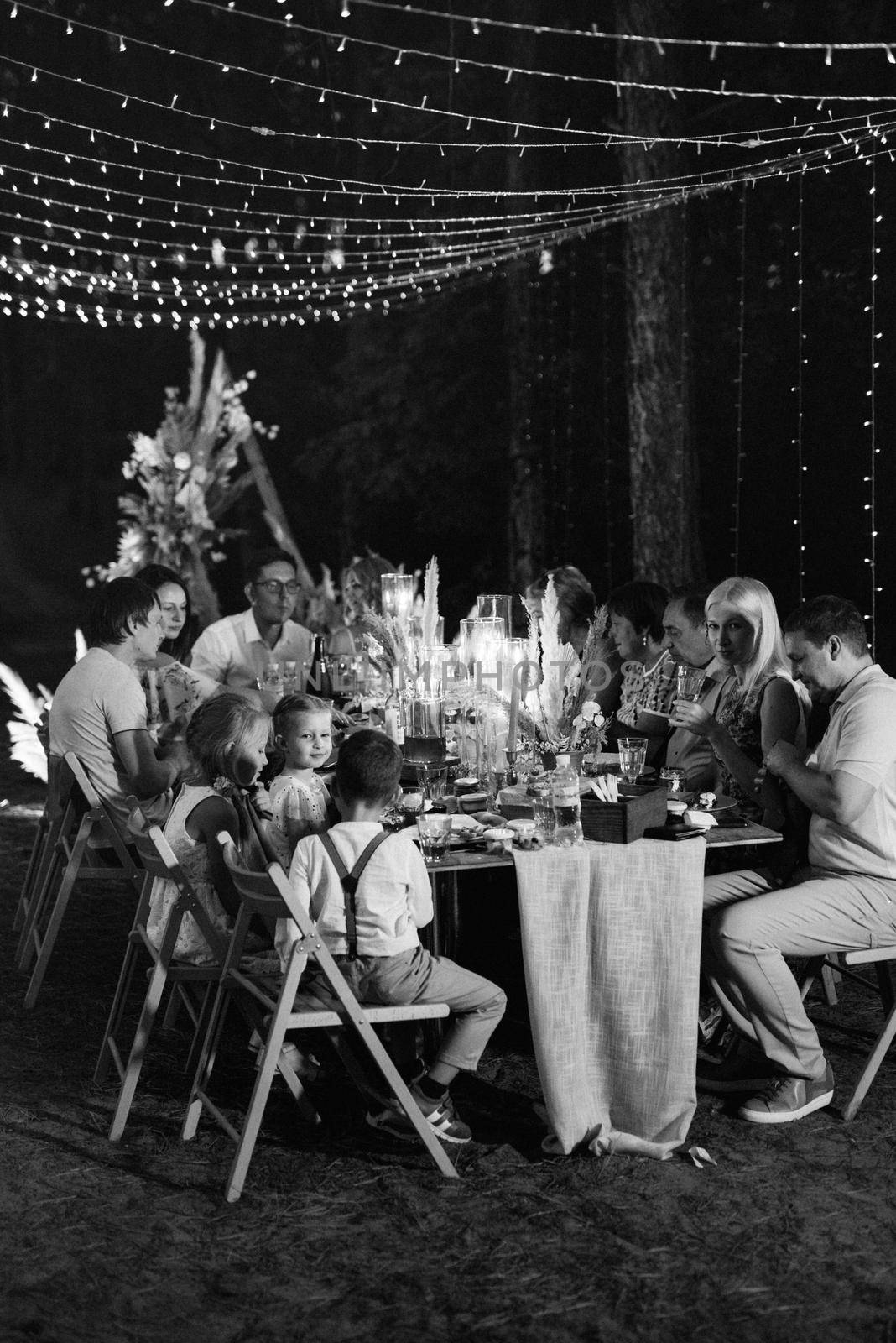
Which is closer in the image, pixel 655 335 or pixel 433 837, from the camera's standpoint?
pixel 433 837

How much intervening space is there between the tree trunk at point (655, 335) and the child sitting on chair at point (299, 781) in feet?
22.0

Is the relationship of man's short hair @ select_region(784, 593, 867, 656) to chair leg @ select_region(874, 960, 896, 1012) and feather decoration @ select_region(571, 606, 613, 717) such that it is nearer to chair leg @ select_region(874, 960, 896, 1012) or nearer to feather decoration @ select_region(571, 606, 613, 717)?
feather decoration @ select_region(571, 606, 613, 717)

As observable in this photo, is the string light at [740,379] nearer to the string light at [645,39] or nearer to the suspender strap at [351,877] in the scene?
the string light at [645,39]

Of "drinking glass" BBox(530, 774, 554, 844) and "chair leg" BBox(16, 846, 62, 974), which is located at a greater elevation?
"drinking glass" BBox(530, 774, 554, 844)

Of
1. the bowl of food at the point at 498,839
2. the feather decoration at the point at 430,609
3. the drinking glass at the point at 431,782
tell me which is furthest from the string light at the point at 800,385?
the bowl of food at the point at 498,839

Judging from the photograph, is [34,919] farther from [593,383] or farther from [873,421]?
[593,383]

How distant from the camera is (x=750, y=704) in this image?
14.3 ft

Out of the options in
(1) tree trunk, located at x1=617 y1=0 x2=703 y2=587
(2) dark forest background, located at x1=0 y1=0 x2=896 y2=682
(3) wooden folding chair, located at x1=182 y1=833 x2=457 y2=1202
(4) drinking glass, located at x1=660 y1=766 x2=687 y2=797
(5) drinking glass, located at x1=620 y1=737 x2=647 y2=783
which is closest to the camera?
(3) wooden folding chair, located at x1=182 y1=833 x2=457 y2=1202

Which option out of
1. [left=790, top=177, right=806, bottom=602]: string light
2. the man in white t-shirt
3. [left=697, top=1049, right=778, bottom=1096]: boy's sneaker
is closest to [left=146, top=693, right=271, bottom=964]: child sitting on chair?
the man in white t-shirt

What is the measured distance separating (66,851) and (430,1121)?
6.32ft

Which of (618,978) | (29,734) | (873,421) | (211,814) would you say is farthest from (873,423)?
(29,734)

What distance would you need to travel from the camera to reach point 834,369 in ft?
38.5

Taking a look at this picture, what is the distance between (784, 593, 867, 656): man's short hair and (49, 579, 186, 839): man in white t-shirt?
2.21 m

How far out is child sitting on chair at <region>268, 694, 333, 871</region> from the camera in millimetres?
3883
